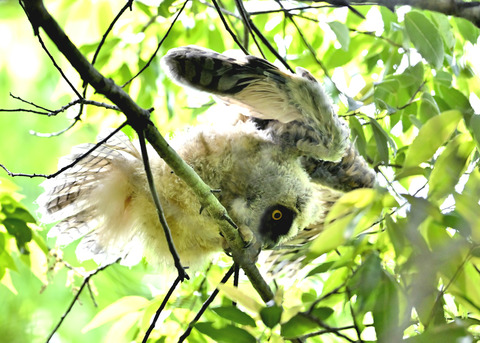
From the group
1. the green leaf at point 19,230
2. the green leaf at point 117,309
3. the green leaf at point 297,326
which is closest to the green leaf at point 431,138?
the green leaf at point 297,326

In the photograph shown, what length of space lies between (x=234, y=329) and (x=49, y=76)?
9.54 ft

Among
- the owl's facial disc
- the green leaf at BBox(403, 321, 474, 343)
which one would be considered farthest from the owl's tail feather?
the green leaf at BBox(403, 321, 474, 343)

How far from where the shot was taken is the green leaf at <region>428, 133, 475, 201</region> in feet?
2.89

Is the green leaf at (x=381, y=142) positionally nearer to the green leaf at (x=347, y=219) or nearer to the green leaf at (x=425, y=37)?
the green leaf at (x=425, y=37)

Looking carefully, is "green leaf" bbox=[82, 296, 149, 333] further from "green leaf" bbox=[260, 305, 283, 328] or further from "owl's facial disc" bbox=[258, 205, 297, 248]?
"green leaf" bbox=[260, 305, 283, 328]

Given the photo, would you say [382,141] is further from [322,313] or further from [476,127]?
[322,313]

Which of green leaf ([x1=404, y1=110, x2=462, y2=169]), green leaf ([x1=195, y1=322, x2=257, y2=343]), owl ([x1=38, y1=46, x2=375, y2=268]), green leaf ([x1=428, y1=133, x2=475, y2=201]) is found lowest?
green leaf ([x1=195, y1=322, x2=257, y2=343])

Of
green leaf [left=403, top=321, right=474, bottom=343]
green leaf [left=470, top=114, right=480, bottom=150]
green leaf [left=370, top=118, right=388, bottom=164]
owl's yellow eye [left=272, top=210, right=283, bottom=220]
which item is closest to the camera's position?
green leaf [left=403, top=321, right=474, bottom=343]

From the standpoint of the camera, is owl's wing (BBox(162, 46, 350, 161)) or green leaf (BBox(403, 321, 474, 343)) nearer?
green leaf (BBox(403, 321, 474, 343))

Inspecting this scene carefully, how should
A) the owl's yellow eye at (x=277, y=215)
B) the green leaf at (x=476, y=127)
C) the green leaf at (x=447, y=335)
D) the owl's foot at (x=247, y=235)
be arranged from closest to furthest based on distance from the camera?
1. the green leaf at (x=447, y=335)
2. the green leaf at (x=476, y=127)
3. the owl's foot at (x=247, y=235)
4. the owl's yellow eye at (x=277, y=215)

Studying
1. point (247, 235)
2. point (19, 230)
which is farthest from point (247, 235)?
point (19, 230)

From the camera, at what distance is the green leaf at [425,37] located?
1516 millimetres

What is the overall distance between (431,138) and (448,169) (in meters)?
0.06

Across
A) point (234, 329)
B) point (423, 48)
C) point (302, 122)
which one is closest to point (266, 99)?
point (302, 122)
